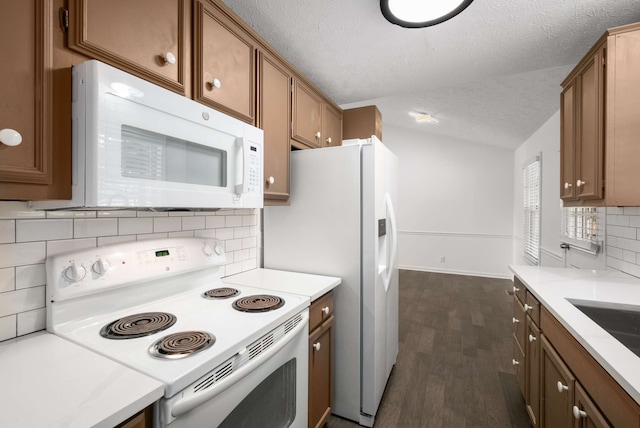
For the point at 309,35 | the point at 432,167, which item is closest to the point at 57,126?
the point at 309,35

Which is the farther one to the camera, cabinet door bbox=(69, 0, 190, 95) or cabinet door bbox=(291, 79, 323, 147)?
cabinet door bbox=(291, 79, 323, 147)

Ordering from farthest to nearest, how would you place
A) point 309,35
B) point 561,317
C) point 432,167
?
point 432,167
point 309,35
point 561,317

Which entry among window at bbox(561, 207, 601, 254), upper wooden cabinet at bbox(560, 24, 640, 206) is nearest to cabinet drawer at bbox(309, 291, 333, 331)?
upper wooden cabinet at bbox(560, 24, 640, 206)

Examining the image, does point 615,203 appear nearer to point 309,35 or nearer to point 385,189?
point 385,189

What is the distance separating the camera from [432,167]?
5973mm

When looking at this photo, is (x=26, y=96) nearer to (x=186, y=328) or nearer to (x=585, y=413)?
(x=186, y=328)

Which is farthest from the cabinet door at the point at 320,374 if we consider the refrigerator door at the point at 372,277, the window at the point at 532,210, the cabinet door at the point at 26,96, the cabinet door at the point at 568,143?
the window at the point at 532,210

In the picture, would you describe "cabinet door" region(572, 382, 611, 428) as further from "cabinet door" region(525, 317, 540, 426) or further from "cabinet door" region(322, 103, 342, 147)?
"cabinet door" region(322, 103, 342, 147)

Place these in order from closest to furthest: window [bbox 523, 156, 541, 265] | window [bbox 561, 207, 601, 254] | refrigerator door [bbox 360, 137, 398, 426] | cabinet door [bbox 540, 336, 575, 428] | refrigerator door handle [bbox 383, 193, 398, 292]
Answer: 1. cabinet door [bbox 540, 336, 575, 428]
2. refrigerator door [bbox 360, 137, 398, 426]
3. refrigerator door handle [bbox 383, 193, 398, 292]
4. window [bbox 561, 207, 601, 254]
5. window [bbox 523, 156, 541, 265]

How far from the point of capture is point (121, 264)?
46.9 inches

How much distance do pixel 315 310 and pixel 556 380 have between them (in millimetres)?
1116

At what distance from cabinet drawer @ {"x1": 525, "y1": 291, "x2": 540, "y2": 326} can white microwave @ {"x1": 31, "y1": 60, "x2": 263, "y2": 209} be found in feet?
5.38

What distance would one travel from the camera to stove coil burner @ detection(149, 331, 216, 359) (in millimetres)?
→ 872

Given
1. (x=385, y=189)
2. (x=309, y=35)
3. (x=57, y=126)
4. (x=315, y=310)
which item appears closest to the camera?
(x=57, y=126)
